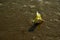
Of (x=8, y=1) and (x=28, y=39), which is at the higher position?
(x=8, y=1)

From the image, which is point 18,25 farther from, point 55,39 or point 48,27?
point 55,39

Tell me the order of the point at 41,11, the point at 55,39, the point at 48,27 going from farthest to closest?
the point at 41,11
the point at 48,27
the point at 55,39

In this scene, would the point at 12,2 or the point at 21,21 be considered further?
the point at 12,2

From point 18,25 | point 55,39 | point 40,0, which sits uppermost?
point 40,0

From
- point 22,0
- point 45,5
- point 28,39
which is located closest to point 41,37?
point 28,39

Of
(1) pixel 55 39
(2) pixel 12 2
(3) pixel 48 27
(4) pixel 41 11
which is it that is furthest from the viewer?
(2) pixel 12 2

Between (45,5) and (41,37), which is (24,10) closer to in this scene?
(45,5)
